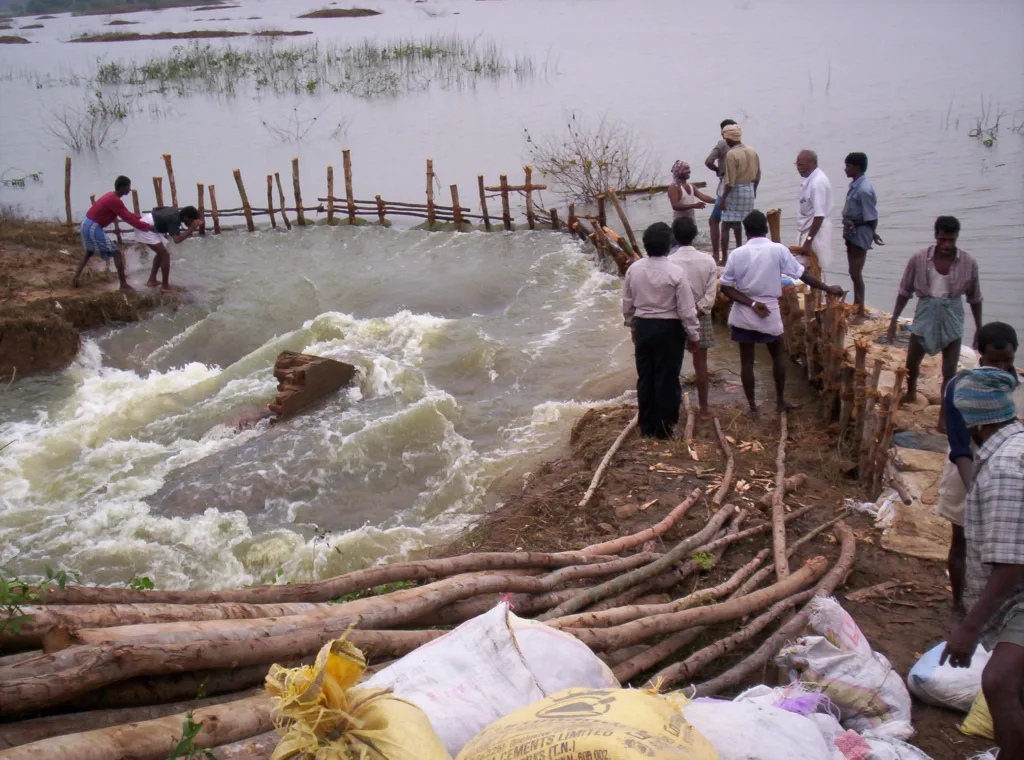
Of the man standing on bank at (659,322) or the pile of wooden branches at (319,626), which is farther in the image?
the man standing on bank at (659,322)

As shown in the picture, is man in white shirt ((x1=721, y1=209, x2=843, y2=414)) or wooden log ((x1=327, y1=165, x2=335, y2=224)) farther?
wooden log ((x1=327, y1=165, x2=335, y2=224))

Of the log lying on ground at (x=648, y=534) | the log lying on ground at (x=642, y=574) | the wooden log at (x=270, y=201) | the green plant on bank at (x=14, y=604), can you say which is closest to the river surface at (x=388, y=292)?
the wooden log at (x=270, y=201)

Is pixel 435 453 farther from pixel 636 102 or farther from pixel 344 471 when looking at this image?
pixel 636 102

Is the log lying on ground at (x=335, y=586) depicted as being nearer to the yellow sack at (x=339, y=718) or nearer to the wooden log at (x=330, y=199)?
the yellow sack at (x=339, y=718)

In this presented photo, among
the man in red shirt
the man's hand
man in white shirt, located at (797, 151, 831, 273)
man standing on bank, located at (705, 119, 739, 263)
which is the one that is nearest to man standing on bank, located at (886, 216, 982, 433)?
man in white shirt, located at (797, 151, 831, 273)

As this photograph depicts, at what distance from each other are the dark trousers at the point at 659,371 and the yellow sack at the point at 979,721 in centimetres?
311

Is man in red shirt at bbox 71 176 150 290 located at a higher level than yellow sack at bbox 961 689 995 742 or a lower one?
higher

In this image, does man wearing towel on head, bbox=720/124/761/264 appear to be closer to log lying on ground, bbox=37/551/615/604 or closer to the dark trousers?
the dark trousers

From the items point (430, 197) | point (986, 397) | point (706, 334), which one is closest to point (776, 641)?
point (986, 397)

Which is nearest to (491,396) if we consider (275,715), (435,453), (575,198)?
(435,453)

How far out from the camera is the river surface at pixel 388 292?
22.6ft

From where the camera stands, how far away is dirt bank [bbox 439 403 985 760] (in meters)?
3.75

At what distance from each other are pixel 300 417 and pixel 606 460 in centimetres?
369

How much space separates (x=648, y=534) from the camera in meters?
4.48
